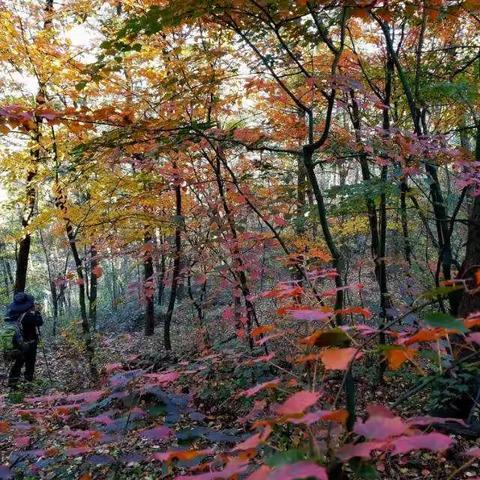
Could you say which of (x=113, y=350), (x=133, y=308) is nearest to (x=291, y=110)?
(x=113, y=350)

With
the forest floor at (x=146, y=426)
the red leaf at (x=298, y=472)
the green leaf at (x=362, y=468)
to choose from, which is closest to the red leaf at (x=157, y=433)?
the forest floor at (x=146, y=426)

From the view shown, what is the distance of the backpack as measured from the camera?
803 centimetres

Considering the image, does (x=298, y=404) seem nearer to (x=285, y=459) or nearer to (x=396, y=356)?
(x=285, y=459)

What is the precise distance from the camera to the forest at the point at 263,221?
1440 millimetres

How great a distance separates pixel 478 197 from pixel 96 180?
561 cm

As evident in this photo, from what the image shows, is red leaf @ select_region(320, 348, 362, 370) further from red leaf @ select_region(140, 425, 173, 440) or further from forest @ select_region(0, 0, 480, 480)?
red leaf @ select_region(140, 425, 173, 440)

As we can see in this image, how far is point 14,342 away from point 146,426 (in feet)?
21.4

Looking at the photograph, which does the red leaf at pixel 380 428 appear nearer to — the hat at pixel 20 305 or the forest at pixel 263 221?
the forest at pixel 263 221

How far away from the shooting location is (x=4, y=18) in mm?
7543

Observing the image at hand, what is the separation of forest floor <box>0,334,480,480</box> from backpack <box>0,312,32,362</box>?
0.80 m

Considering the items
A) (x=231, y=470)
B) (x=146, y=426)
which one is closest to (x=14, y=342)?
(x=146, y=426)

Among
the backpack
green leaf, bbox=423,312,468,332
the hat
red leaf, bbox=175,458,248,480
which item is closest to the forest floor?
red leaf, bbox=175,458,248,480

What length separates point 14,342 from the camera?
837 centimetres

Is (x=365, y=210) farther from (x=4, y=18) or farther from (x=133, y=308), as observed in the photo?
(x=133, y=308)
